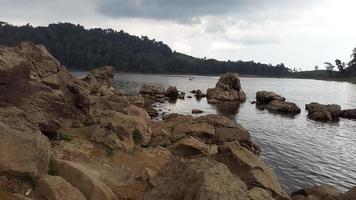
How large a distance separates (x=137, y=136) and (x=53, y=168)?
38.7 ft

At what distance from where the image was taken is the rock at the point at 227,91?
102m

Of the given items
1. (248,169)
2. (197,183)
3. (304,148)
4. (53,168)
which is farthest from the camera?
(304,148)

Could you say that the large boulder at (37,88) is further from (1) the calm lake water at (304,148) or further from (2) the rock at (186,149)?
(1) the calm lake water at (304,148)

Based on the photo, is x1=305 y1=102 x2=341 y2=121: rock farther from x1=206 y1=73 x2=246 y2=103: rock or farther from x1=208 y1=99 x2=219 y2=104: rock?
x1=206 y1=73 x2=246 y2=103: rock

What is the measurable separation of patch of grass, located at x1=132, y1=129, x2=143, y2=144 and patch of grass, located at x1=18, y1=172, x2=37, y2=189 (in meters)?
13.1

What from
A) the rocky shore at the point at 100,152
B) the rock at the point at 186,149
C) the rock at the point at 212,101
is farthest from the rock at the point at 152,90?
the rock at the point at 186,149

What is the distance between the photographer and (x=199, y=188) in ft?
41.3

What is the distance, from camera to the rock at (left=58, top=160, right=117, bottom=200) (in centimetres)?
1548

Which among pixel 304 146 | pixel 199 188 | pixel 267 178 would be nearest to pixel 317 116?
pixel 304 146

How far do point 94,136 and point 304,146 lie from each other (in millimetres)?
28611

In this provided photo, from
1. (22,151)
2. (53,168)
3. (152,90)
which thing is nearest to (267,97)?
(152,90)

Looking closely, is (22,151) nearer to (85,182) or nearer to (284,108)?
(85,182)

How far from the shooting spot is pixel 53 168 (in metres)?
16.3

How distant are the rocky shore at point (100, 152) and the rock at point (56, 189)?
0.03m
